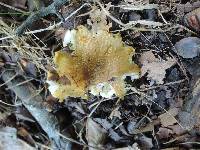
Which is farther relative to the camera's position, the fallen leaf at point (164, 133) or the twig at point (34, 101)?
the twig at point (34, 101)

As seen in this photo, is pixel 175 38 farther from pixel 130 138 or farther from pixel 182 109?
pixel 130 138

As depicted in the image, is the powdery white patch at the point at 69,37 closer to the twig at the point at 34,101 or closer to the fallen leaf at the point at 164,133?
the twig at the point at 34,101

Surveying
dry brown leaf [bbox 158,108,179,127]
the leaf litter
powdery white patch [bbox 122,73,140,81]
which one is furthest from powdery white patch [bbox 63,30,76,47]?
dry brown leaf [bbox 158,108,179,127]

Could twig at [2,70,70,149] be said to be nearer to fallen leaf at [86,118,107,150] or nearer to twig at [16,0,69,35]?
fallen leaf at [86,118,107,150]

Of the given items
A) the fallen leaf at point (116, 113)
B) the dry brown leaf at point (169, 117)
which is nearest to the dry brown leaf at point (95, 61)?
the fallen leaf at point (116, 113)

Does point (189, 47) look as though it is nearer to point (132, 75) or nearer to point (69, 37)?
point (132, 75)
